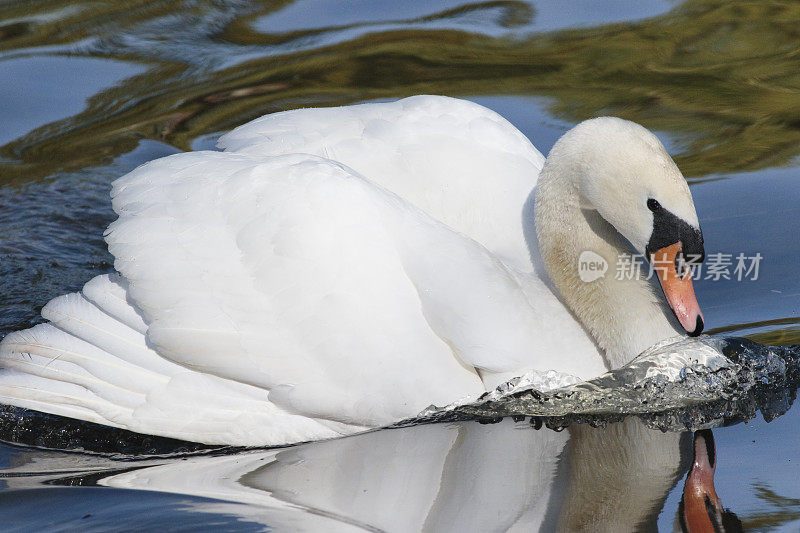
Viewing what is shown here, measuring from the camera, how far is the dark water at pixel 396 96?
371 cm

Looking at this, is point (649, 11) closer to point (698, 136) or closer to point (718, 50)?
point (718, 50)

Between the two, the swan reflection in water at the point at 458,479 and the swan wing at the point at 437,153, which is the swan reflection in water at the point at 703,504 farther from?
the swan wing at the point at 437,153

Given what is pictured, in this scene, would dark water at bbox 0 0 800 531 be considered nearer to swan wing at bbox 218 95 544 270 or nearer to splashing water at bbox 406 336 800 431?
splashing water at bbox 406 336 800 431

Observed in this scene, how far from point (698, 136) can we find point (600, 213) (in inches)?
108

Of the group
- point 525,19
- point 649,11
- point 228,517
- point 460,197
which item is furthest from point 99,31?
point 228,517

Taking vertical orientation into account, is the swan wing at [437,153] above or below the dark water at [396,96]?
above

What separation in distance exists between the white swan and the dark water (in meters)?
0.19

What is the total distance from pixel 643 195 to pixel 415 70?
13.4 feet

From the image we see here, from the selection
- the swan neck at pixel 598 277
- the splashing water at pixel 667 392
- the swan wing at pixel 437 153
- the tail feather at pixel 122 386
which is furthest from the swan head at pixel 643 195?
the tail feather at pixel 122 386

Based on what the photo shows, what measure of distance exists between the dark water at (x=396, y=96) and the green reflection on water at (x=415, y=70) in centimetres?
2

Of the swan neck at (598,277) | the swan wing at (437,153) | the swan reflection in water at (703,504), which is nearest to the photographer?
the swan reflection in water at (703,504)

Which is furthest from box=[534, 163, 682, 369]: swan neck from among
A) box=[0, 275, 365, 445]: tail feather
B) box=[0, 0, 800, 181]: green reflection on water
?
box=[0, 0, 800, 181]: green reflection on water

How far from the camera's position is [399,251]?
436 centimetres

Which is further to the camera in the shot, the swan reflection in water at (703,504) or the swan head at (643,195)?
the swan head at (643,195)
